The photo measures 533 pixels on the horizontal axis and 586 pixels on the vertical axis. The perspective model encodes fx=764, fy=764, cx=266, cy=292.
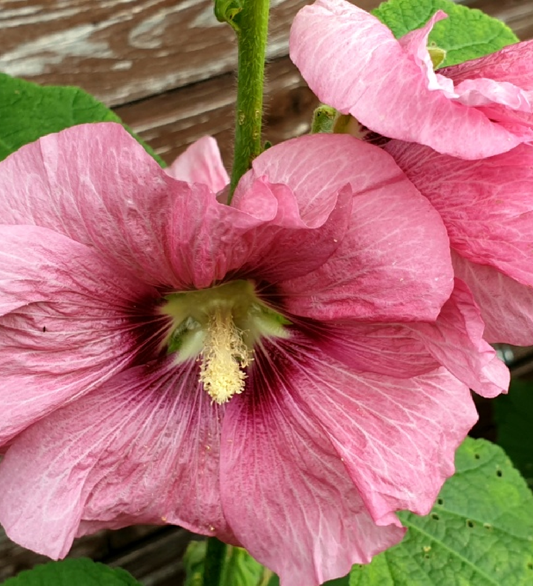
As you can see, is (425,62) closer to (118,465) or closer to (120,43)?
(118,465)

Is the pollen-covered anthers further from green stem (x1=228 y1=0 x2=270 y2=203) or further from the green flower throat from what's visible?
green stem (x1=228 y1=0 x2=270 y2=203)

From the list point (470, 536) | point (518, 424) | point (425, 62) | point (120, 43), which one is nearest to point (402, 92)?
point (425, 62)

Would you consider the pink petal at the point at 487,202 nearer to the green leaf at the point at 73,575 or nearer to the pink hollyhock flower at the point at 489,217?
the pink hollyhock flower at the point at 489,217

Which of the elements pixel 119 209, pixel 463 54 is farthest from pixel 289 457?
pixel 463 54

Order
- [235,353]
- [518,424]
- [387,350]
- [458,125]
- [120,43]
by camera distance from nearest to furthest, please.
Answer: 1. [458,125]
2. [387,350]
3. [235,353]
4. [120,43]
5. [518,424]

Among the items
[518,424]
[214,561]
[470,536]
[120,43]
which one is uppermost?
[120,43]

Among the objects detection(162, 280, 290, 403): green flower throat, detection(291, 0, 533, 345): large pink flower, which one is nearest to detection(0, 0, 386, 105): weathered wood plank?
detection(162, 280, 290, 403): green flower throat

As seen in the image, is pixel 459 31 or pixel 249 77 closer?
pixel 249 77
